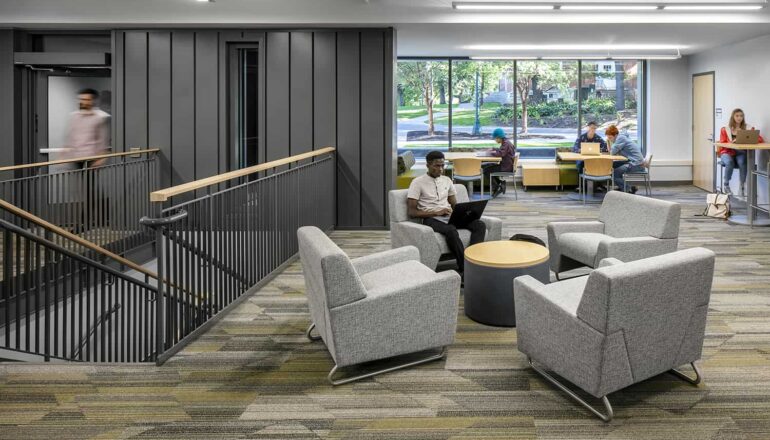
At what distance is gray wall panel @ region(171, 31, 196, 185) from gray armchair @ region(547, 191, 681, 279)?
5.67 meters

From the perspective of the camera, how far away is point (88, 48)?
9.59m

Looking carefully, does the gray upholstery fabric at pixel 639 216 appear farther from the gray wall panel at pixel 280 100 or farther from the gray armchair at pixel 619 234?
the gray wall panel at pixel 280 100

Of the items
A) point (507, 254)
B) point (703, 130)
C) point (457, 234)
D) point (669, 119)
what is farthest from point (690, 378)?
point (669, 119)

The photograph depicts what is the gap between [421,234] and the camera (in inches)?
227

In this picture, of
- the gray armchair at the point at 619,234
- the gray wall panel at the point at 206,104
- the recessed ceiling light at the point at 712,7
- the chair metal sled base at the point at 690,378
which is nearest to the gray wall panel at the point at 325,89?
the gray wall panel at the point at 206,104

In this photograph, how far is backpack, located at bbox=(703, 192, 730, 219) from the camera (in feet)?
31.4

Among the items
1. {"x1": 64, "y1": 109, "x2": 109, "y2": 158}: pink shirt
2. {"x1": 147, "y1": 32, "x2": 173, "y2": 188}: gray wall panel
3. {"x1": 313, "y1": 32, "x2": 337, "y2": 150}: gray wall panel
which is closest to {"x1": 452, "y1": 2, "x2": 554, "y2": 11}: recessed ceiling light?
{"x1": 313, "y1": 32, "x2": 337, "y2": 150}: gray wall panel

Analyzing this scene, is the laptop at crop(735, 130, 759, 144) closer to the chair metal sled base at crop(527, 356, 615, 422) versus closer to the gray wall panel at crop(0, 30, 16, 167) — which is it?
the chair metal sled base at crop(527, 356, 615, 422)

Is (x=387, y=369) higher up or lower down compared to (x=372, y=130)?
lower down

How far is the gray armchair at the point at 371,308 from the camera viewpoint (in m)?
3.48

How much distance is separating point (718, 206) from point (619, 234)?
4.91 meters

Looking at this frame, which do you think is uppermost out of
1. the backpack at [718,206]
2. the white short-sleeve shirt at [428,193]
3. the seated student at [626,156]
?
the seated student at [626,156]

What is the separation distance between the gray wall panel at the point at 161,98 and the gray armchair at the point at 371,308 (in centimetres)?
607

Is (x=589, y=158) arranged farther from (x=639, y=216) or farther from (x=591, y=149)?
(x=639, y=216)
